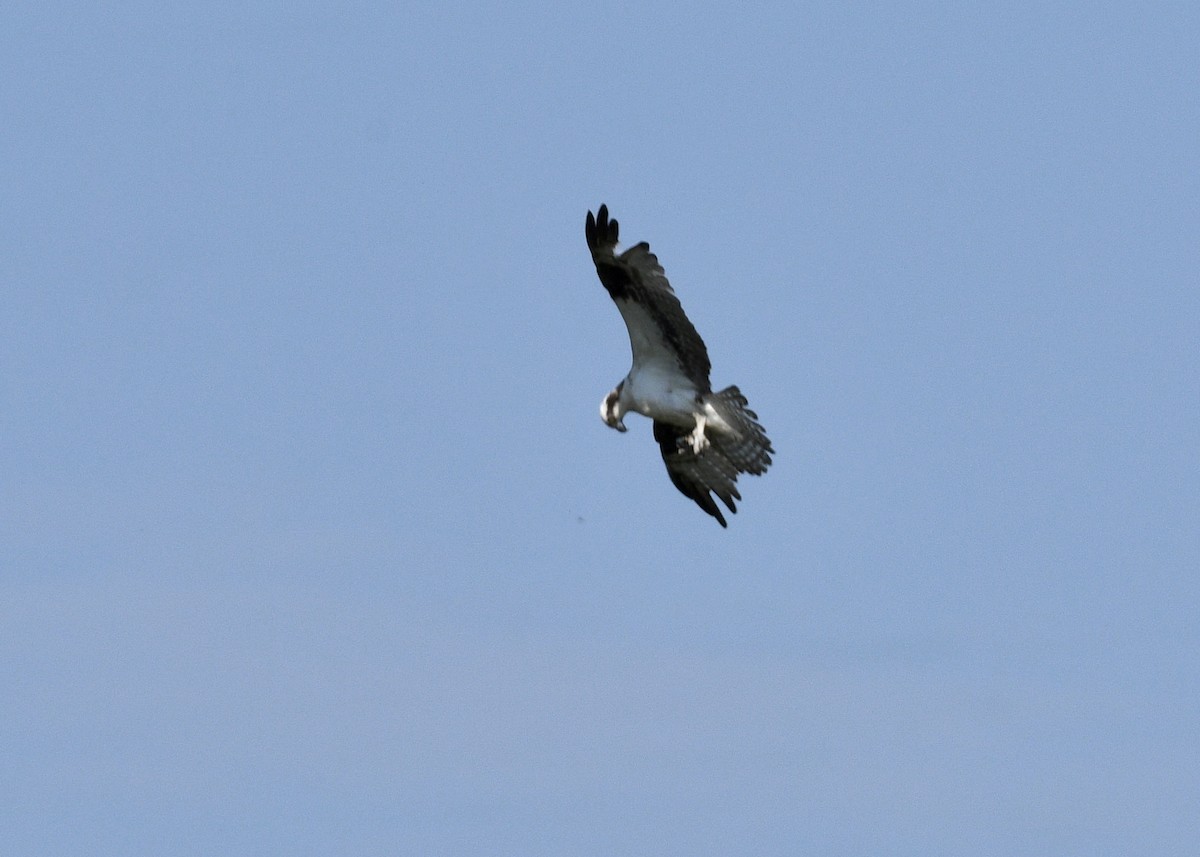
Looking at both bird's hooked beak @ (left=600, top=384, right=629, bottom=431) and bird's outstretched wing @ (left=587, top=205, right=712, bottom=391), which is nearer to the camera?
bird's outstretched wing @ (left=587, top=205, right=712, bottom=391)

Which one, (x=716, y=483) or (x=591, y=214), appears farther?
(x=716, y=483)

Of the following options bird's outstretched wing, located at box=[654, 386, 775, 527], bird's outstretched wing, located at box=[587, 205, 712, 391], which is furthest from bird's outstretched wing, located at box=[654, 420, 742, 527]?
bird's outstretched wing, located at box=[587, 205, 712, 391]

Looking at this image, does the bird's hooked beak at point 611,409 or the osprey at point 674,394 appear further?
the bird's hooked beak at point 611,409

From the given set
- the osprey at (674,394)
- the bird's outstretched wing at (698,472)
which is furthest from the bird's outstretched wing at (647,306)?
the bird's outstretched wing at (698,472)

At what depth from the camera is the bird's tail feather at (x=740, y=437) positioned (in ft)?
77.2

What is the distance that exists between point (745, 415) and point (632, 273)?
1846 mm

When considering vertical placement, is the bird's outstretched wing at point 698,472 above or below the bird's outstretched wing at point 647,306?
below

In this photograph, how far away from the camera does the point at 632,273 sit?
22.8 meters

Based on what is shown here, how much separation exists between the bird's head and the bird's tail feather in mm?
876

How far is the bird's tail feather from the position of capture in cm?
2353

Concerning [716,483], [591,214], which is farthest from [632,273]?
[716,483]

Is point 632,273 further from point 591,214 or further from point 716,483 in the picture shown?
point 716,483

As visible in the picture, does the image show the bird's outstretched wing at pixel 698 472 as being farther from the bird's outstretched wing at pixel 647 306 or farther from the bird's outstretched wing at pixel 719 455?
the bird's outstretched wing at pixel 647 306

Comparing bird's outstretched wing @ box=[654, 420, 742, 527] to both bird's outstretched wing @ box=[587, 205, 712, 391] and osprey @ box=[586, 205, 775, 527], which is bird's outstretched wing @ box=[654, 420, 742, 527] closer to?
osprey @ box=[586, 205, 775, 527]
